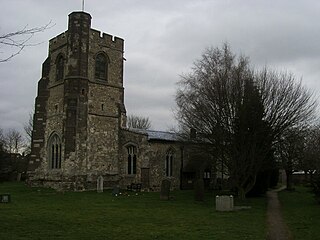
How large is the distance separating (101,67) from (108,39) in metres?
2.76

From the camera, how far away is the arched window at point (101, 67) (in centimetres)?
3531

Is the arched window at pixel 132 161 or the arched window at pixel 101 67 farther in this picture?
the arched window at pixel 132 161

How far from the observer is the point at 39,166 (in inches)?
1396

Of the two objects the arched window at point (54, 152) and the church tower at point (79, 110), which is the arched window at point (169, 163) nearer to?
the church tower at point (79, 110)

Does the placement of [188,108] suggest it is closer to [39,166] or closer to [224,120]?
[224,120]

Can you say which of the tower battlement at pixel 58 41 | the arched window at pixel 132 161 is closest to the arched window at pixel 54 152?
the arched window at pixel 132 161

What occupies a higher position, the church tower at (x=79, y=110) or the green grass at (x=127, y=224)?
the church tower at (x=79, y=110)

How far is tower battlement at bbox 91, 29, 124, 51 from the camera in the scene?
35250mm

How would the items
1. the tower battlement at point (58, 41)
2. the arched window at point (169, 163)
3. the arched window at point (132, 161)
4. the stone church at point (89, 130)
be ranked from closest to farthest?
the stone church at point (89, 130) < the tower battlement at point (58, 41) < the arched window at point (132, 161) < the arched window at point (169, 163)

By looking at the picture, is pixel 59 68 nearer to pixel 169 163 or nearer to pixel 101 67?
pixel 101 67

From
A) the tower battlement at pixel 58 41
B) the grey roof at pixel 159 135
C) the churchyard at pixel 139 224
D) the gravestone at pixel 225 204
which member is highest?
the tower battlement at pixel 58 41

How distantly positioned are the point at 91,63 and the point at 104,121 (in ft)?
16.7

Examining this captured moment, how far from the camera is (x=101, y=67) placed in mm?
35625

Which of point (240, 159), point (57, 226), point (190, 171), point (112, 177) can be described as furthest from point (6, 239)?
point (190, 171)
